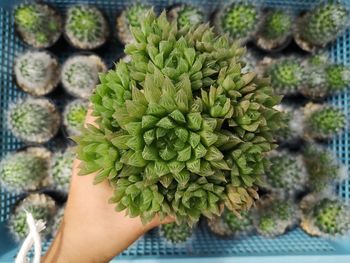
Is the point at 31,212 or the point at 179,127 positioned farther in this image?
the point at 31,212

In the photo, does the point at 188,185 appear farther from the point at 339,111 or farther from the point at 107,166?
the point at 339,111

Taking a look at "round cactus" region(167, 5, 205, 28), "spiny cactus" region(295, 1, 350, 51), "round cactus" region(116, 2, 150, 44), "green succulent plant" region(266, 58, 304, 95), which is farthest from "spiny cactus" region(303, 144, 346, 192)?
"round cactus" region(116, 2, 150, 44)

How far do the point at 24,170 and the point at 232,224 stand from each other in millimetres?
620

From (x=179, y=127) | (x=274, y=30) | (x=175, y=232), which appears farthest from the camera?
(x=274, y=30)

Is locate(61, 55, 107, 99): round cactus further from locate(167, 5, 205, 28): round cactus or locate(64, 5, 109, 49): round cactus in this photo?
locate(167, 5, 205, 28): round cactus

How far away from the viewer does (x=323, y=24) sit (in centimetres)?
123

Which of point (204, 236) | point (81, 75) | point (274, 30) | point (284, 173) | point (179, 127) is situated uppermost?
point (274, 30)

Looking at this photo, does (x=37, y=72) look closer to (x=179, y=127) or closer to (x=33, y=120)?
(x=33, y=120)

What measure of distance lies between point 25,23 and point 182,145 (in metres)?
0.77

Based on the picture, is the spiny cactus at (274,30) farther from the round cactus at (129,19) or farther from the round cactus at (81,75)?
the round cactus at (81,75)

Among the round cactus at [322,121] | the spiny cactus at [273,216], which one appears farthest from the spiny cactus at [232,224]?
the round cactus at [322,121]

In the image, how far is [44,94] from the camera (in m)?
1.30

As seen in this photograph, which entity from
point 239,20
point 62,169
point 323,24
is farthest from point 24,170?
point 323,24

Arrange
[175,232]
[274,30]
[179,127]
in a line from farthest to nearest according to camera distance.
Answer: [274,30] → [175,232] → [179,127]
